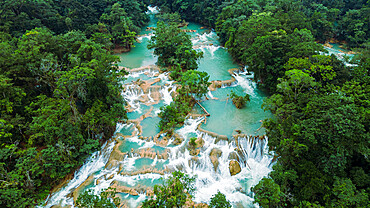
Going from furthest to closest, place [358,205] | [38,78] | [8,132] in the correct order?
[38,78], [8,132], [358,205]

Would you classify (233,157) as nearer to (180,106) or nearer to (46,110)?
(180,106)

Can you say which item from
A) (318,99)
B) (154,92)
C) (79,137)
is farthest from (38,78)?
(318,99)

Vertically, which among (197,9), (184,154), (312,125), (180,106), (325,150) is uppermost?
(312,125)

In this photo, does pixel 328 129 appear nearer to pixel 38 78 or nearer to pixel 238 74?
pixel 238 74

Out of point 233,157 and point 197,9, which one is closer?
point 233,157

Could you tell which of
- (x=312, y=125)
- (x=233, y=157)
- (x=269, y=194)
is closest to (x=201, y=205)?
(x=269, y=194)

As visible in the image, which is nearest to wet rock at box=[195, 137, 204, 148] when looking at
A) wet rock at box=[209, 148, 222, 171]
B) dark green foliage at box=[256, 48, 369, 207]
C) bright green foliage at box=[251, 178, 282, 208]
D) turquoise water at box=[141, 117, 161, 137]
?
wet rock at box=[209, 148, 222, 171]
